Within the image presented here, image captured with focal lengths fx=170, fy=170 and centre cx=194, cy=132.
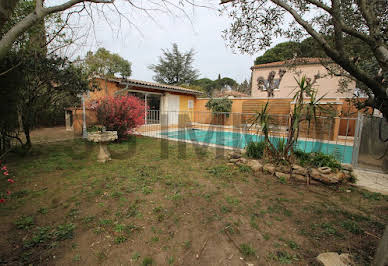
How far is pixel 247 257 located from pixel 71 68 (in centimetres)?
631

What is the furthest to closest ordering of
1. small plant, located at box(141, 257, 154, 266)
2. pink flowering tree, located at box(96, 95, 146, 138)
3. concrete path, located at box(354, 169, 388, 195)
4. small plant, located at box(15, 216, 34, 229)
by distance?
pink flowering tree, located at box(96, 95, 146, 138) → concrete path, located at box(354, 169, 388, 195) → small plant, located at box(15, 216, 34, 229) → small plant, located at box(141, 257, 154, 266)

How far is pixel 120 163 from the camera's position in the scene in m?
5.14

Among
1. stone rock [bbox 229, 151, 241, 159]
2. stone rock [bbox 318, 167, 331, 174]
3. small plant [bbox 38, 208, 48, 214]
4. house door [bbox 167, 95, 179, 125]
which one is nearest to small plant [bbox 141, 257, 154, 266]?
small plant [bbox 38, 208, 48, 214]

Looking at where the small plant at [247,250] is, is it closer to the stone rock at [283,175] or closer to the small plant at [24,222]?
the stone rock at [283,175]

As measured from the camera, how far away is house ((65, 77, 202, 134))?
870 cm

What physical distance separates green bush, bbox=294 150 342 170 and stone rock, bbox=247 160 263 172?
41.6 inches

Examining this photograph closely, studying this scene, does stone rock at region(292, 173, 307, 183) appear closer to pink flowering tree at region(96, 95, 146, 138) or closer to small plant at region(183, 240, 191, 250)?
small plant at region(183, 240, 191, 250)

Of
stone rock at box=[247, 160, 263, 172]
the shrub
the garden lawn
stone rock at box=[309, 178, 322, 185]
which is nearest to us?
the garden lawn

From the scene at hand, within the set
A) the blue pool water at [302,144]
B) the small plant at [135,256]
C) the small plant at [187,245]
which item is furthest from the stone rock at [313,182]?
the small plant at [135,256]

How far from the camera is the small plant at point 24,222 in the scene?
235cm

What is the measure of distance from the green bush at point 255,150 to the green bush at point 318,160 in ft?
3.20

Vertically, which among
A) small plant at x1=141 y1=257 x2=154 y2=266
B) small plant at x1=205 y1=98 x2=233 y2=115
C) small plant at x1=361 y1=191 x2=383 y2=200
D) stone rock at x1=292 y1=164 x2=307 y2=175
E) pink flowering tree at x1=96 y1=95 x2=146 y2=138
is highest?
small plant at x1=205 y1=98 x2=233 y2=115

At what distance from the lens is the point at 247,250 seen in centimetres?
208

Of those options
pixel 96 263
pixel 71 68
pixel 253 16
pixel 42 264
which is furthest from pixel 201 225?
pixel 71 68
